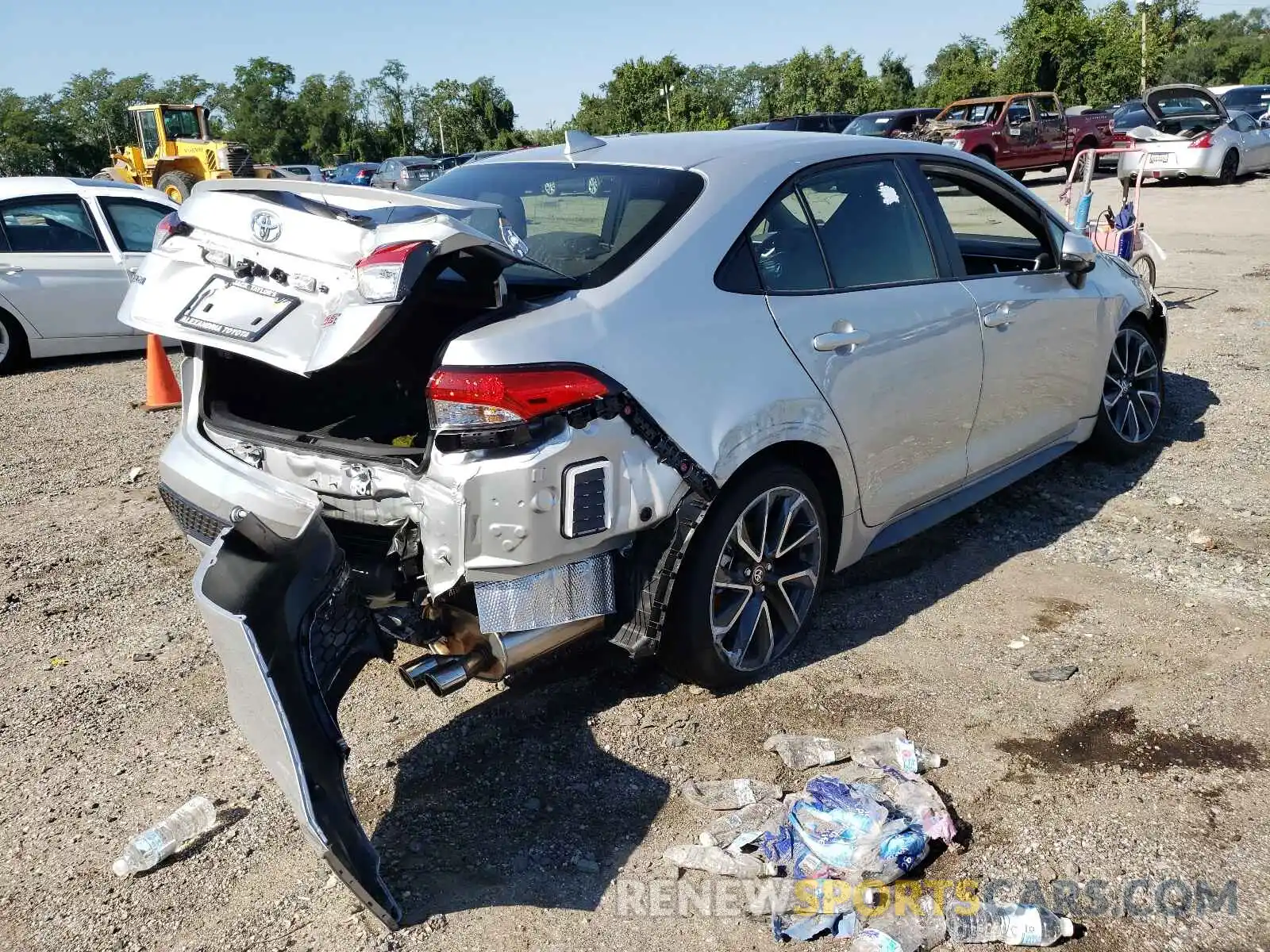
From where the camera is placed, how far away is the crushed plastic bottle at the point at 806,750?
3174mm

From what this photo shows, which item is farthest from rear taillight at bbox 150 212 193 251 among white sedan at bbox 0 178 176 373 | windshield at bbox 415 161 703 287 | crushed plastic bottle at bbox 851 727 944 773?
white sedan at bbox 0 178 176 373

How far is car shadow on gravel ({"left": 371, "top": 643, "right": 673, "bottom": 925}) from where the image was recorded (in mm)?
2729

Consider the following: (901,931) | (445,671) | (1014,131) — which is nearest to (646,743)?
(445,671)

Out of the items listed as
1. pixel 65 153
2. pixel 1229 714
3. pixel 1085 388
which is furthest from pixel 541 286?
pixel 65 153

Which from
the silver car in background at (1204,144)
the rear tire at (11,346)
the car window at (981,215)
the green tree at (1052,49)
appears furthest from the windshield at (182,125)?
the green tree at (1052,49)

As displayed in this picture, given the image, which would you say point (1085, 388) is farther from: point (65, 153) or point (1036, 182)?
point (65, 153)

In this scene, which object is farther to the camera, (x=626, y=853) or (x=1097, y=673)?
→ (x=1097, y=673)

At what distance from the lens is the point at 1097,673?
3.68m

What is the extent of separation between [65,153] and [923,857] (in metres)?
75.7

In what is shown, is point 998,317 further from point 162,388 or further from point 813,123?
point 813,123

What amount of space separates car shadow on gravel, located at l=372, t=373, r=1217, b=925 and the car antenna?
6.11 feet

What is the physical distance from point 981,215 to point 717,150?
1.80 meters

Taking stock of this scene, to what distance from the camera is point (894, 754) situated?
3.19 metres

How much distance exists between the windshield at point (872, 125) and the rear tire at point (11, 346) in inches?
691
